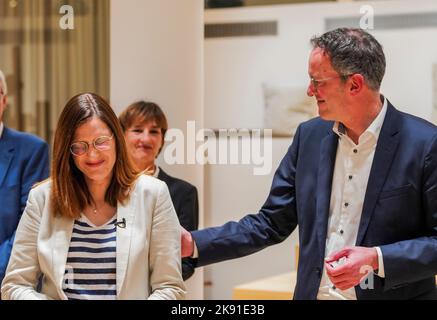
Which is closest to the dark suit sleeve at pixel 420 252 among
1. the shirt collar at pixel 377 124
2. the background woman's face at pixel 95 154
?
the shirt collar at pixel 377 124

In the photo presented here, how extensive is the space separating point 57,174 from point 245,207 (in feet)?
3.32

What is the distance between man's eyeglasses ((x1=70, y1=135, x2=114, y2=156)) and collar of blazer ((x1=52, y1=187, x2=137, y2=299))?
0.58ft

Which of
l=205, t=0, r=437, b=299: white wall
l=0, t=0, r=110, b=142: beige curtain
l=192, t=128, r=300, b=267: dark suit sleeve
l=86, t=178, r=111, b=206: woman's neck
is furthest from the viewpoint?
l=0, t=0, r=110, b=142: beige curtain

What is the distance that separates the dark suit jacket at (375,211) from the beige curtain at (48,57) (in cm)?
93

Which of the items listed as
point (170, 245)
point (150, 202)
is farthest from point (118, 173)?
point (170, 245)

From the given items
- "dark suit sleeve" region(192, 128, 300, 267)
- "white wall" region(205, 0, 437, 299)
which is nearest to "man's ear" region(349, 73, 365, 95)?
"dark suit sleeve" region(192, 128, 300, 267)

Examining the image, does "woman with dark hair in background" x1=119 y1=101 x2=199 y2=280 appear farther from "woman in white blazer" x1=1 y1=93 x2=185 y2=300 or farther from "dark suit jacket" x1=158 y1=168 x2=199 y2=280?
"woman in white blazer" x1=1 y1=93 x2=185 y2=300

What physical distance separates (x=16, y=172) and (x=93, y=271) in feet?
2.67

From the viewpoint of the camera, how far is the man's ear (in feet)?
7.41

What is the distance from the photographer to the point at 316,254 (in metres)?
2.33

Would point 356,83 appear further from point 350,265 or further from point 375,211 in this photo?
point 350,265

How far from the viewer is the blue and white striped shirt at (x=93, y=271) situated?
2104 mm

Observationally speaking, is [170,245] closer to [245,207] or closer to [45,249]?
[45,249]
